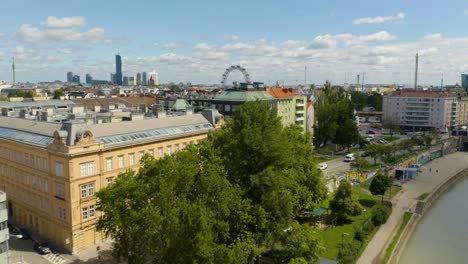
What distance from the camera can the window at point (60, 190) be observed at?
4253cm

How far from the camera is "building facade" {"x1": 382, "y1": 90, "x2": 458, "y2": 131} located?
14512 cm

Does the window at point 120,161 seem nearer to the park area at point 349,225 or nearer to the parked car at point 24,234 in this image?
the parked car at point 24,234

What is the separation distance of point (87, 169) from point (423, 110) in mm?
137211

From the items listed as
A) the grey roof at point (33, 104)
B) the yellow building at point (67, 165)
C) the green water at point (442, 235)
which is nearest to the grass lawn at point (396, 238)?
the green water at point (442, 235)

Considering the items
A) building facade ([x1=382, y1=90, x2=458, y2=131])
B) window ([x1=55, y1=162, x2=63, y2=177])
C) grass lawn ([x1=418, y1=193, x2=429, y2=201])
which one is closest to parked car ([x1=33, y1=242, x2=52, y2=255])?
window ([x1=55, y1=162, x2=63, y2=177])

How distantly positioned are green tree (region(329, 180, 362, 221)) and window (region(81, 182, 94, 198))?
29153 millimetres

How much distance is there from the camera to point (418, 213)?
59562 mm

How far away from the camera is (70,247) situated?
42219 mm

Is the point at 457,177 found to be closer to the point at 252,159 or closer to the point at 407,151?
the point at 407,151

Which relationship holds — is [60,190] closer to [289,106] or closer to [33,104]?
[33,104]

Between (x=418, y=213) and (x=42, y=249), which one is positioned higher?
(x=42, y=249)

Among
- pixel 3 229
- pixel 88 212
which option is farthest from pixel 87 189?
pixel 3 229

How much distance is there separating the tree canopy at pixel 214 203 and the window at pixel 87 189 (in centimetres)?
1251

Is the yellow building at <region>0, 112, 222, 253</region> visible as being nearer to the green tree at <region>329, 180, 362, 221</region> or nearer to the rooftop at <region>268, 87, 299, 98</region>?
the green tree at <region>329, 180, 362, 221</region>
